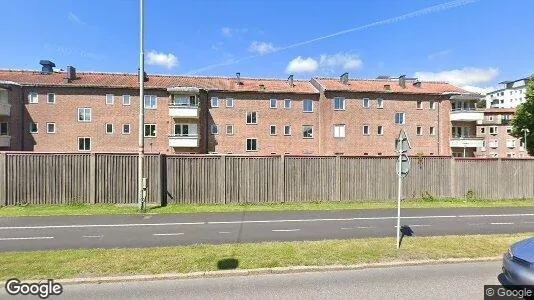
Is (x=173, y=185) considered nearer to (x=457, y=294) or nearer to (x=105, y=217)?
(x=105, y=217)

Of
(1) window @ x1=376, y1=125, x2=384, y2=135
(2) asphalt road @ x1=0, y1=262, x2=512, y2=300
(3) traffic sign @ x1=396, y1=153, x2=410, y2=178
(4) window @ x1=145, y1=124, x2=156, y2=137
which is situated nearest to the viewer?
(2) asphalt road @ x1=0, y1=262, x2=512, y2=300

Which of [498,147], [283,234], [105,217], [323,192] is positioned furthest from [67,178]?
[498,147]

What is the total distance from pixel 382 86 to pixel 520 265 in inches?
1368

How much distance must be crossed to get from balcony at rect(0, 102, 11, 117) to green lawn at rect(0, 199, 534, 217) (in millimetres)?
20930

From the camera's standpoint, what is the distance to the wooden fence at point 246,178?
14406 millimetres

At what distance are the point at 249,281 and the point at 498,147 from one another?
2630 inches

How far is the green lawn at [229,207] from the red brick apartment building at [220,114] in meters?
18.2

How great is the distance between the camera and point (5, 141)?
29734 millimetres

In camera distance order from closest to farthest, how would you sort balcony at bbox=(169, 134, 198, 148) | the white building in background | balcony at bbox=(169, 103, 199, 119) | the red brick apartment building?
the red brick apartment building
balcony at bbox=(169, 103, 199, 119)
balcony at bbox=(169, 134, 198, 148)
the white building in background

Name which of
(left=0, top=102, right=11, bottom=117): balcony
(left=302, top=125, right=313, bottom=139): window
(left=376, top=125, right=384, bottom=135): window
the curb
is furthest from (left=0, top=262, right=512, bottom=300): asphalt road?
(left=0, top=102, right=11, bottom=117): balcony

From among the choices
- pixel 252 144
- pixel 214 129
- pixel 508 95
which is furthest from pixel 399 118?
pixel 508 95

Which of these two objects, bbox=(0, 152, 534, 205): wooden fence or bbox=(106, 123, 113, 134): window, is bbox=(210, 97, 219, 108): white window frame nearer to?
bbox=(106, 123, 113, 134): window

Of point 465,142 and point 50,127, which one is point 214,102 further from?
point 465,142

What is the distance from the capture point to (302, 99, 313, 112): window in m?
35.6
